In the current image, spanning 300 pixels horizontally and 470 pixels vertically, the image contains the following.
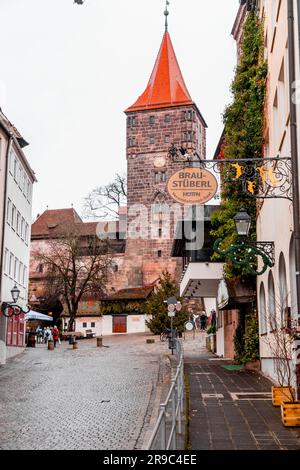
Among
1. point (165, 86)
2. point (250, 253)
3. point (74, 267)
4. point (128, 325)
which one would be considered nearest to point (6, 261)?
point (250, 253)

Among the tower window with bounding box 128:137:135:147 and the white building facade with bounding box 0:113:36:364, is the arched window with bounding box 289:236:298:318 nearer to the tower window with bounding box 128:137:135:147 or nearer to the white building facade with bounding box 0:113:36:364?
the white building facade with bounding box 0:113:36:364

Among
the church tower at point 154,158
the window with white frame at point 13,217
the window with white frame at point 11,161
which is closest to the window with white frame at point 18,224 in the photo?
the window with white frame at point 13,217

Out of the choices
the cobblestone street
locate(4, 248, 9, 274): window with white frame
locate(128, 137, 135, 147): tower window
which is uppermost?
locate(128, 137, 135, 147): tower window

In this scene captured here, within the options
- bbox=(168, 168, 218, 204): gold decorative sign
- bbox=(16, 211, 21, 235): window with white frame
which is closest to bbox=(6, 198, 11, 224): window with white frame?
bbox=(16, 211, 21, 235): window with white frame

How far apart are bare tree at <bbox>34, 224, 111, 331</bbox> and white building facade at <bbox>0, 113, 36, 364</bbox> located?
24325 mm

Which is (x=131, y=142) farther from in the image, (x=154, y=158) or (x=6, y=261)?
(x=6, y=261)

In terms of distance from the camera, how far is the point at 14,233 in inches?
1452

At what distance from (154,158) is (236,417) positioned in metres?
69.5

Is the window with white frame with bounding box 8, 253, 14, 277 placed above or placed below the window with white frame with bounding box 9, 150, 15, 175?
below

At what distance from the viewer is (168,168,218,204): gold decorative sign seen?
13.3m

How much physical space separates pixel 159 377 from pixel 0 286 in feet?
44.4

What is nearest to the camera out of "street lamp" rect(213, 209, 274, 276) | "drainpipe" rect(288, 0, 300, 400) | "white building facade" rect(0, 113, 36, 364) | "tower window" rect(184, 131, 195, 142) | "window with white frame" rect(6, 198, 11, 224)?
"drainpipe" rect(288, 0, 300, 400)

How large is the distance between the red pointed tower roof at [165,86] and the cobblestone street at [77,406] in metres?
60.7

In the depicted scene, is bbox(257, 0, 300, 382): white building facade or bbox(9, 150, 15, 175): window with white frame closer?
bbox(257, 0, 300, 382): white building facade
